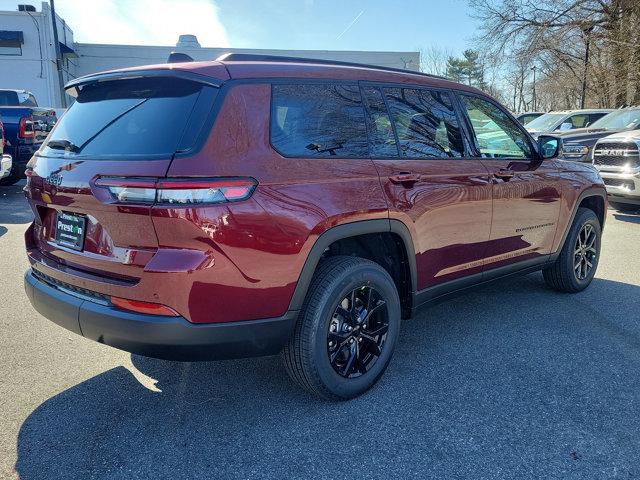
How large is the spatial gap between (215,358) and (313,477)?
0.71 meters

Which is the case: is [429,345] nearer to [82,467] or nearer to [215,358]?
[215,358]

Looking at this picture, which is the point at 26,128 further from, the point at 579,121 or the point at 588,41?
the point at 588,41

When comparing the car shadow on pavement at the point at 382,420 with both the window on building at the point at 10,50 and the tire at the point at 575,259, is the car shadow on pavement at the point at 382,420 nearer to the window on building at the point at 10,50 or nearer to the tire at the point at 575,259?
the tire at the point at 575,259

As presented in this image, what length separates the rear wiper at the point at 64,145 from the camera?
276 cm

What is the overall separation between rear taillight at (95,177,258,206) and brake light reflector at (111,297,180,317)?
1.52ft

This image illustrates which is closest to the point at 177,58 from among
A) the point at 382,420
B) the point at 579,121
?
the point at 382,420

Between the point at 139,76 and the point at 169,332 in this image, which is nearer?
the point at 169,332

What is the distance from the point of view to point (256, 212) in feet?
7.83

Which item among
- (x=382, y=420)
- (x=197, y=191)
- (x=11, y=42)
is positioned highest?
(x=11, y=42)

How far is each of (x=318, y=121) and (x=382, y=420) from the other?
5.42 feet

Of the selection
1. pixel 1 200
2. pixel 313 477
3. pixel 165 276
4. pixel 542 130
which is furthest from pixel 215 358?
pixel 542 130

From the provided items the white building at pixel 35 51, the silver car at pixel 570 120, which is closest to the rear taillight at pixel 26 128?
the silver car at pixel 570 120

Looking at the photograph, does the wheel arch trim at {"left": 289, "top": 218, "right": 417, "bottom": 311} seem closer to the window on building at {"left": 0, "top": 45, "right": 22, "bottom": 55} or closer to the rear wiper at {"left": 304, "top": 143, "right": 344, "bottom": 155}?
the rear wiper at {"left": 304, "top": 143, "right": 344, "bottom": 155}

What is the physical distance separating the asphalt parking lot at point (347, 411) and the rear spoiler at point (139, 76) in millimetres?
1740
